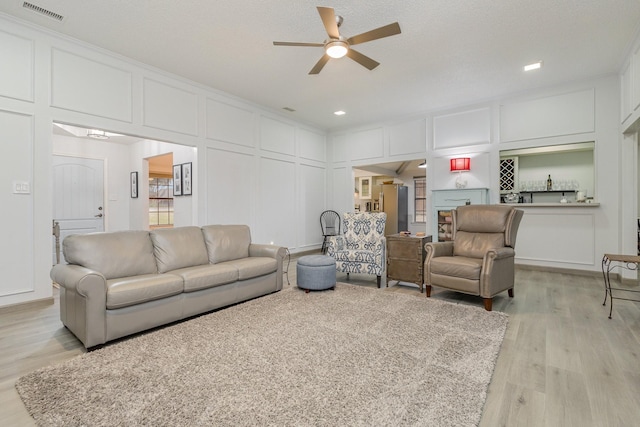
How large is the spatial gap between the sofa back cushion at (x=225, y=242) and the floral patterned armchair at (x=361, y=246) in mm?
1280

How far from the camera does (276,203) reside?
6.29m

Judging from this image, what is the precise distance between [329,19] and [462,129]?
4086 millimetres

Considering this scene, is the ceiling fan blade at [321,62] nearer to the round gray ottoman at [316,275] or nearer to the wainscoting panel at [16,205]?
the round gray ottoman at [316,275]

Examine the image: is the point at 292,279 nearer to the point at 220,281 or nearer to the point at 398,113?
the point at 220,281

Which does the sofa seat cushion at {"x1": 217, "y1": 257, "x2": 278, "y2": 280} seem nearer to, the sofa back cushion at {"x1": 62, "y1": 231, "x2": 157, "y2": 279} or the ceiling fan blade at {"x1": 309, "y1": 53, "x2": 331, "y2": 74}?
the sofa back cushion at {"x1": 62, "y1": 231, "x2": 157, "y2": 279}

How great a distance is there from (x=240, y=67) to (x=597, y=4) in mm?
4024

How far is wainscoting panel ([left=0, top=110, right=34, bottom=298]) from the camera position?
3.14 m

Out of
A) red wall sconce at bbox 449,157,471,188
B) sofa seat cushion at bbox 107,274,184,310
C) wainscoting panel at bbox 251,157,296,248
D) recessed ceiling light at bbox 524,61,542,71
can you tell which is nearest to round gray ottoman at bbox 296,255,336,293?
sofa seat cushion at bbox 107,274,184,310

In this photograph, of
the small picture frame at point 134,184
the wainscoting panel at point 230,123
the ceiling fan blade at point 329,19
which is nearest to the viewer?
the ceiling fan blade at point 329,19

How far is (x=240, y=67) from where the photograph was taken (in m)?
4.25

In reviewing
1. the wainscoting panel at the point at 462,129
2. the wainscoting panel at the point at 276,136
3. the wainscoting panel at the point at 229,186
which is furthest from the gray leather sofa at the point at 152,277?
the wainscoting panel at the point at 462,129

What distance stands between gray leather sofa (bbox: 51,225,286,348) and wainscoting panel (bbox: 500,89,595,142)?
4.49 meters

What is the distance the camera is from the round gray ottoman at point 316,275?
12.3ft

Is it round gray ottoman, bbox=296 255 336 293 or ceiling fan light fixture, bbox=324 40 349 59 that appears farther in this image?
round gray ottoman, bbox=296 255 336 293
